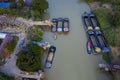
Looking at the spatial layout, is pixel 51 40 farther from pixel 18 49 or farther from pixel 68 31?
pixel 18 49

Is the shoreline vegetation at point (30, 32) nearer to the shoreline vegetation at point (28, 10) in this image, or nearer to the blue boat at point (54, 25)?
the shoreline vegetation at point (28, 10)

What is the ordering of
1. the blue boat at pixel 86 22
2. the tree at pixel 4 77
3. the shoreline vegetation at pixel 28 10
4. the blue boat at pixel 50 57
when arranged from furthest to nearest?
the shoreline vegetation at pixel 28 10
the blue boat at pixel 86 22
the blue boat at pixel 50 57
the tree at pixel 4 77

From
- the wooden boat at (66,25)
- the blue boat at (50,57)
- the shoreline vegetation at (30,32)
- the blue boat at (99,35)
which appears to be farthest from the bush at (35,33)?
the blue boat at (99,35)

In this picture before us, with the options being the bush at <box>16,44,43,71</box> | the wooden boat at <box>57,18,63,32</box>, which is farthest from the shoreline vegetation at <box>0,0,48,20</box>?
the bush at <box>16,44,43,71</box>

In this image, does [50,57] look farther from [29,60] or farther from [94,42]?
[94,42]

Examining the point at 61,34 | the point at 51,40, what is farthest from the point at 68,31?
the point at 51,40

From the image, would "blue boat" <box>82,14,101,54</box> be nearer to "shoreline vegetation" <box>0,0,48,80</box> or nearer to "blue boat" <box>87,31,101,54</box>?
"blue boat" <box>87,31,101,54</box>
